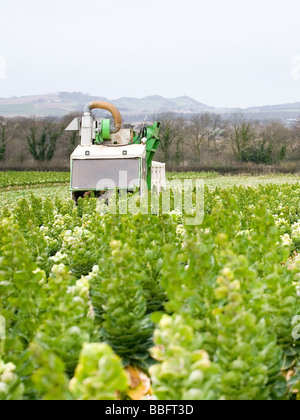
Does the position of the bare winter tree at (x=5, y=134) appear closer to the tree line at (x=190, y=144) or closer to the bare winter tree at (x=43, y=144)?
the tree line at (x=190, y=144)

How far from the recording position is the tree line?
55.5m

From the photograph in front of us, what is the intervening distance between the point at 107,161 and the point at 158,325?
917cm

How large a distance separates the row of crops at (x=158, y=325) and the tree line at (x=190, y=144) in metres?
44.0

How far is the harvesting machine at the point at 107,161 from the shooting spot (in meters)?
11.8

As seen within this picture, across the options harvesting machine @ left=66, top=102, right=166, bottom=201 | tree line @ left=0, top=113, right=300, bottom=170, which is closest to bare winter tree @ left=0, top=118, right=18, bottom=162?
tree line @ left=0, top=113, right=300, bottom=170

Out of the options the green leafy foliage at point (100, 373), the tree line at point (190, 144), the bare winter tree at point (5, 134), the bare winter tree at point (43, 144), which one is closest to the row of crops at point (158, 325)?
the green leafy foliage at point (100, 373)

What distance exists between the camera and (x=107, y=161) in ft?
39.7

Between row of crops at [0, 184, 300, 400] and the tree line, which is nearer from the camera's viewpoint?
row of crops at [0, 184, 300, 400]

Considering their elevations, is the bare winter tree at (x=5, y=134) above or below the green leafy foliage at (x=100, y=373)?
above

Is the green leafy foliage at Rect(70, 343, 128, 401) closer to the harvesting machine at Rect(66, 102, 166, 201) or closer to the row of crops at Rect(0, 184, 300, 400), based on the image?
the row of crops at Rect(0, 184, 300, 400)

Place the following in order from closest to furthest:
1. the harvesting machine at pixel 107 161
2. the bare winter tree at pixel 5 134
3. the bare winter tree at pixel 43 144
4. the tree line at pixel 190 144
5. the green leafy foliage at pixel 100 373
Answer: the green leafy foliage at pixel 100 373 < the harvesting machine at pixel 107 161 < the bare winter tree at pixel 5 134 < the tree line at pixel 190 144 < the bare winter tree at pixel 43 144

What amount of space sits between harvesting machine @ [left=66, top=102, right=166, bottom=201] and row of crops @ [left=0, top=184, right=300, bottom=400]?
6962 millimetres

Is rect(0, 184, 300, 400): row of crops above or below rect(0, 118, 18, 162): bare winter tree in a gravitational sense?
below

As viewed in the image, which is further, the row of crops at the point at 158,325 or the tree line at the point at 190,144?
the tree line at the point at 190,144
